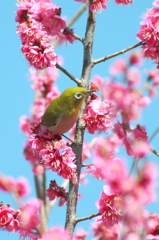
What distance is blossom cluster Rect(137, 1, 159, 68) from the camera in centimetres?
351

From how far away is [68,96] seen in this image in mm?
3957

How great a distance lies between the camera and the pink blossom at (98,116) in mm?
3561

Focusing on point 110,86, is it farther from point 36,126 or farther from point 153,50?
point 36,126

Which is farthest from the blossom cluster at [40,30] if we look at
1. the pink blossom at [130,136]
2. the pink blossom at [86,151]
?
the pink blossom at [86,151]

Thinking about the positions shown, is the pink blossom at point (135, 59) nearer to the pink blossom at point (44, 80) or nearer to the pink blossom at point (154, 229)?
the pink blossom at point (154, 229)

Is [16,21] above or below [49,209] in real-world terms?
above

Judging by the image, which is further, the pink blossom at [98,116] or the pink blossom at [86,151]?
the pink blossom at [86,151]

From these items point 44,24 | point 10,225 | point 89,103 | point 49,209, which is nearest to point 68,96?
point 89,103

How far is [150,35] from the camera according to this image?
3.50m

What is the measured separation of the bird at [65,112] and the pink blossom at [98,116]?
0.17 metres

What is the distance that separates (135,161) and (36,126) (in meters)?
2.53

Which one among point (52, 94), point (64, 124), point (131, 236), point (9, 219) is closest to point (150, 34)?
point (64, 124)

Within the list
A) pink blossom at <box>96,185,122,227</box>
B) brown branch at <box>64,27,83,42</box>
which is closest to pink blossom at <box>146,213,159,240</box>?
pink blossom at <box>96,185,122,227</box>

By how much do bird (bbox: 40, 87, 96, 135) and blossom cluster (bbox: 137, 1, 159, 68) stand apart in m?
0.67
